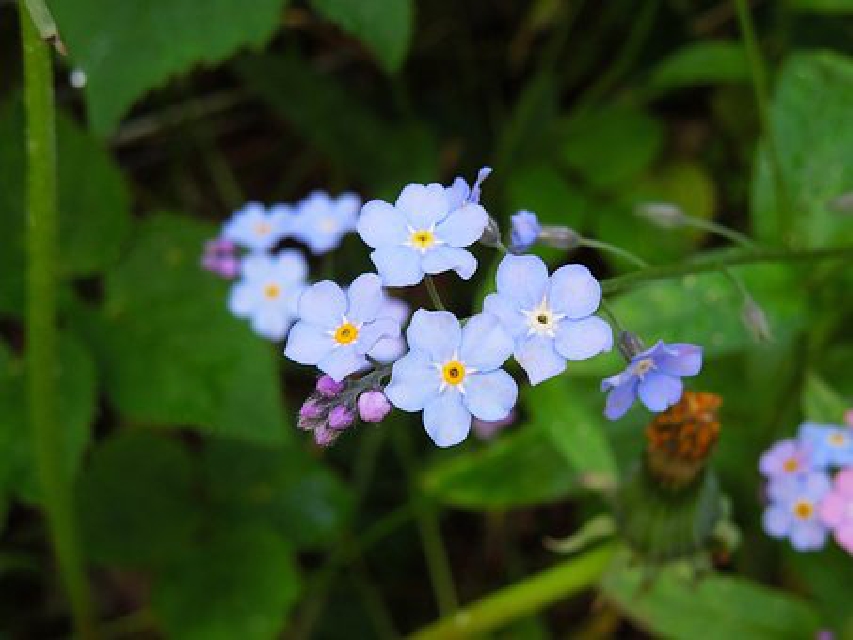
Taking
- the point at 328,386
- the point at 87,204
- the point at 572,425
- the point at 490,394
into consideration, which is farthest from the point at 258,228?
the point at 490,394

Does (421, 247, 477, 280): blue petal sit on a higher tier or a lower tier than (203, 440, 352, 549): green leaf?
higher

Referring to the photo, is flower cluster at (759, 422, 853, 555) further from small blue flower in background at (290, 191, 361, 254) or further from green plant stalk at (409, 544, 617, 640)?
small blue flower in background at (290, 191, 361, 254)

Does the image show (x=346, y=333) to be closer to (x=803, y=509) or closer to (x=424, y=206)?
(x=424, y=206)

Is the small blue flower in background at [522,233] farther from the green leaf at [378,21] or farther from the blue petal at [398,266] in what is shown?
the green leaf at [378,21]

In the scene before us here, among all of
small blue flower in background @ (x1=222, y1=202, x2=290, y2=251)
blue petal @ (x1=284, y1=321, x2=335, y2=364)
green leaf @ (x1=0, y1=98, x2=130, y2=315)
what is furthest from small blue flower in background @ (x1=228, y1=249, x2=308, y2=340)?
blue petal @ (x1=284, y1=321, x2=335, y2=364)

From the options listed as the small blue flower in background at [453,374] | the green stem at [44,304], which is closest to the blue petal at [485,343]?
the small blue flower in background at [453,374]
